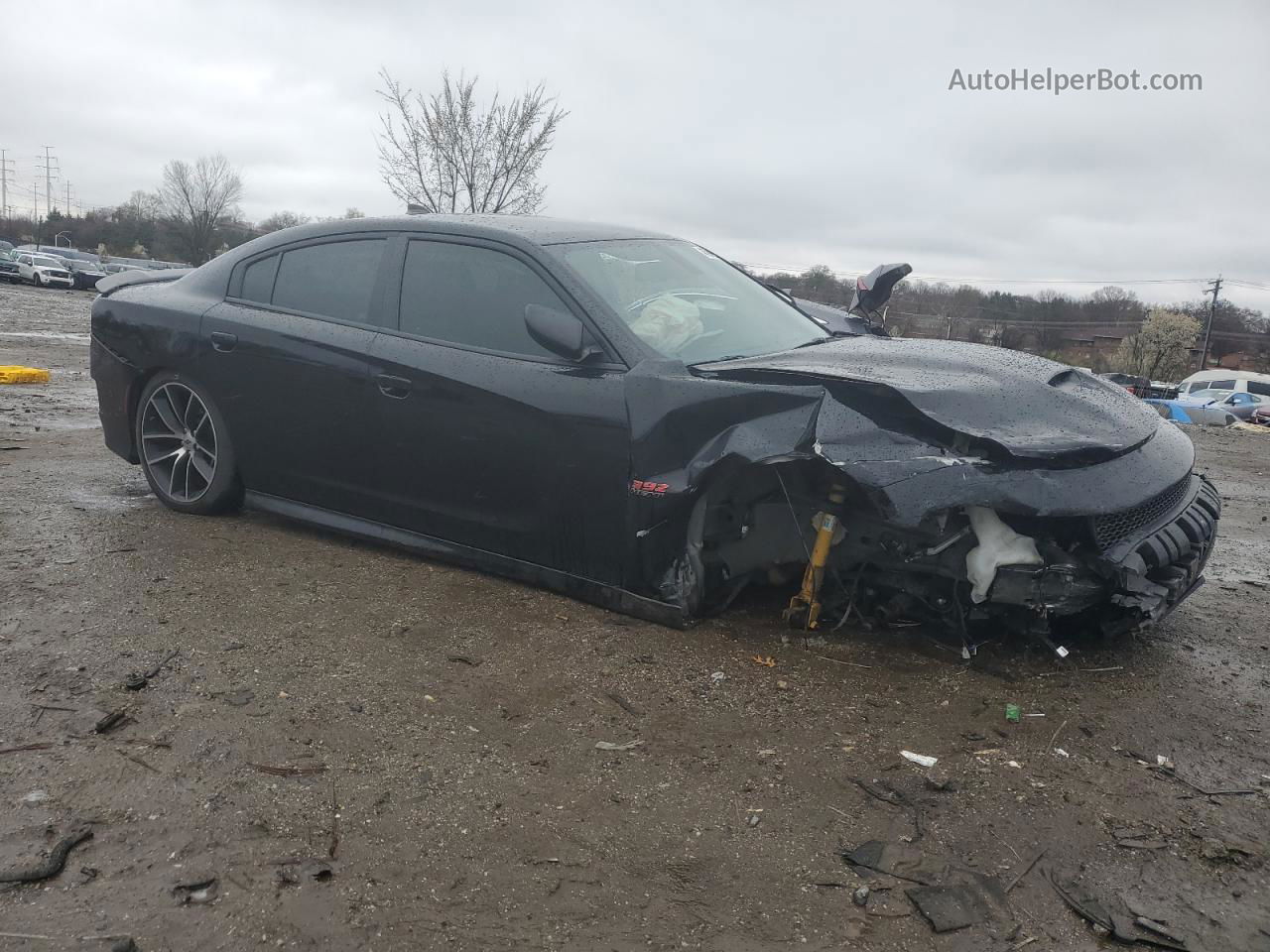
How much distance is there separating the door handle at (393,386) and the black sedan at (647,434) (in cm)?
1

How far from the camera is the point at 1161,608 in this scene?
334 cm

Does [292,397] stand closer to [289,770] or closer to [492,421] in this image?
[492,421]

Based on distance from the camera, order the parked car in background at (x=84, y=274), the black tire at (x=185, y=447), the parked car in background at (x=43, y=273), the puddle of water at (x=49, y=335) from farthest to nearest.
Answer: the parked car in background at (x=84, y=274)
the parked car in background at (x=43, y=273)
the puddle of water at (x=49, y=335)
the black tire at (x=185, y=447)

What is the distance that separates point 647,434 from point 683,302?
839 mm

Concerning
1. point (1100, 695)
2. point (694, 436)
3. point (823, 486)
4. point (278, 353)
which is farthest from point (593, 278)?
point (1100, 695)

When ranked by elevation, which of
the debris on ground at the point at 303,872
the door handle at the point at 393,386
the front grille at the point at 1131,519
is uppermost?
the door handle at the point at 393,386

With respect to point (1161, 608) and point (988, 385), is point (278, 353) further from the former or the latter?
point (1161, 608)

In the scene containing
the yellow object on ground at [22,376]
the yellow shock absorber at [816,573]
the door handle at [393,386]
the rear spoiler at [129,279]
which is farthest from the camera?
the yellow object on ground at [22,376]

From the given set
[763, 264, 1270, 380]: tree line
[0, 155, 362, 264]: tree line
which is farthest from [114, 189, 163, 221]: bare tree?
[763, 264, 1270, 380]: tree line

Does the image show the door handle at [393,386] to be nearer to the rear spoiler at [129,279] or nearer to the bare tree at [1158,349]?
the rear spoiler at [129,279]

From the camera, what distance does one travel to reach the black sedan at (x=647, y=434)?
10.5ft

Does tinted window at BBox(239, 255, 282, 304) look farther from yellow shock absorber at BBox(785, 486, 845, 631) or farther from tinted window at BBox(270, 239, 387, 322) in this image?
yellow shock absorber at BBox(785, 486, 845, 631)

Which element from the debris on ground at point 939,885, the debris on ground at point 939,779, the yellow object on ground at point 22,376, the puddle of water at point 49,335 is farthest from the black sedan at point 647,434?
the puddle of water at point 49,335

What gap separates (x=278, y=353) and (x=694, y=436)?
2.08 metres
